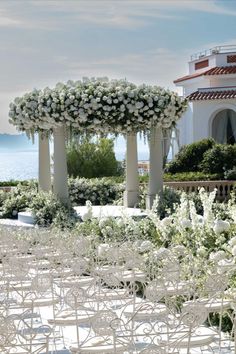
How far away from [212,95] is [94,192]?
61.2 feet

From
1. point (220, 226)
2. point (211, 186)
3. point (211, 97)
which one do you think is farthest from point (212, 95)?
point (220, 226)

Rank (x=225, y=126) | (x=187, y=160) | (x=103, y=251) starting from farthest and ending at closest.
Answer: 1. (x=225, y=126)
2. (x=187, y=160)
3. (x=103, y=251)

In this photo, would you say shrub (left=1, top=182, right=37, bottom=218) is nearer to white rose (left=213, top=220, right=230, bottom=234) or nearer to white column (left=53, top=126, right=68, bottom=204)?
white column (left=53, top=126, right=68, bottom=204)

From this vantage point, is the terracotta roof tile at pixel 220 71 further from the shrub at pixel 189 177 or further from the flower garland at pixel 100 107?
the flower garland at pixel 100 107

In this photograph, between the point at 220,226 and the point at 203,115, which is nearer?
the point at 220,226

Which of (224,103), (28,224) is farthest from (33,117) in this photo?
(224,103)

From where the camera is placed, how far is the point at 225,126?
128 feet

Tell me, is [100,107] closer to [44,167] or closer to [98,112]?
[98,112]

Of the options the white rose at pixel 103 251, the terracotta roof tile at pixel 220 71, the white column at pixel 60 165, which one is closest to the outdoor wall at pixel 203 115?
the terracotta roof tile at pixel 220 71

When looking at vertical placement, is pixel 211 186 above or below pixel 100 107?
below

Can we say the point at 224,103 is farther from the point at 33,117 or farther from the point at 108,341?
the point at 108,341

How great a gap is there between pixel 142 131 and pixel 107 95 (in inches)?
53.1

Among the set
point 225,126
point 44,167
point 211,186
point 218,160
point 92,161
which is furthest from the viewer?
point 225,126

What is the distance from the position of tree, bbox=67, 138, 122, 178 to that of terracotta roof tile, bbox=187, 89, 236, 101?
7.76 metres
